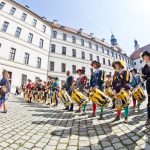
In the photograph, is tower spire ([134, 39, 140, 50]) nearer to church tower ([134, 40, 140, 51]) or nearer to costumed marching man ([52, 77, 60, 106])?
church tower ([134, 40, 140, 51])

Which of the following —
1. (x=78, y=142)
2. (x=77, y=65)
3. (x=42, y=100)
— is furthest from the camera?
(x=77, y=65)

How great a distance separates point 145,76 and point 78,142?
2.75 meters

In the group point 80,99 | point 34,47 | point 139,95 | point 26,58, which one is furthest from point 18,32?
point 139,95

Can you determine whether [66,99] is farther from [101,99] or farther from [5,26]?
[5,26]

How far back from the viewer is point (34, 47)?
1086 inches

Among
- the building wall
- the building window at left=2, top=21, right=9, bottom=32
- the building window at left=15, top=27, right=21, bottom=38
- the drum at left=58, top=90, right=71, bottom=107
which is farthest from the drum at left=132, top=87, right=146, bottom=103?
the building window at left=15, top=27, right=21, bottom=38

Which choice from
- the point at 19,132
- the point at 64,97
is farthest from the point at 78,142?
the point at 64,97

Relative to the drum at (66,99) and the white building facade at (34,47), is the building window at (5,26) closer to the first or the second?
the white building facade at (34,47)

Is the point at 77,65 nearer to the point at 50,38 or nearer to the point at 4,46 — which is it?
the point at 50,38

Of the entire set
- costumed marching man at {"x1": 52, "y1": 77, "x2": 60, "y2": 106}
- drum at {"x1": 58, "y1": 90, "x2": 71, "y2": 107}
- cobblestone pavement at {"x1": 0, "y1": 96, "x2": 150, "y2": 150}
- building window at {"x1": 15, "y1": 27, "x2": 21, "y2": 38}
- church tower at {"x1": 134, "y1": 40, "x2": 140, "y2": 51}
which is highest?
church tower at {"x1": 134, "y1": 40, "x2": 140, "y2": 51}

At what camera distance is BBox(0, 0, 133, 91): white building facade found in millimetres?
23938

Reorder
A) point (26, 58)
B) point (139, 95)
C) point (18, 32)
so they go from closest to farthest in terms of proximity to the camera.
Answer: point (139, 95), point (18, 32), point (26, 58)

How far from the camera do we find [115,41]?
6200cm

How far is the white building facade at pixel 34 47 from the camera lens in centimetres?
2394
